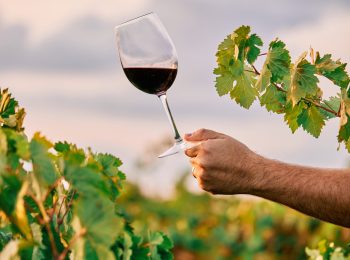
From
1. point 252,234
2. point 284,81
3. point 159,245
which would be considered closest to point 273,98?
point 284,81

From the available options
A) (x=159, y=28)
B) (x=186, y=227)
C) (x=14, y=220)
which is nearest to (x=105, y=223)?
(x=14, y=220)

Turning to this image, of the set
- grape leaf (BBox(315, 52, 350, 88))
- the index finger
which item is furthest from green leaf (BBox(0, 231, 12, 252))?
grape leaf (BBox(315, 52, 350, 88))

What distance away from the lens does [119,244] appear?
2.97 metres

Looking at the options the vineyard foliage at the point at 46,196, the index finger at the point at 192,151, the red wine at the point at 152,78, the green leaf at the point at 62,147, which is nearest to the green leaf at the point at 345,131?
the index finger at the point at 192,151

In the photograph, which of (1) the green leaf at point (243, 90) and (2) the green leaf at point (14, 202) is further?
(1) the green leaf at point (243, 90)

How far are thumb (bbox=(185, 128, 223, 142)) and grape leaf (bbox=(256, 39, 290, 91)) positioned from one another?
1.48 feet

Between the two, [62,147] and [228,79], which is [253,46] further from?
[62,147]

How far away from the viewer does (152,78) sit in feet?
12.7

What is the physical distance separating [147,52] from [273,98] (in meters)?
0.69

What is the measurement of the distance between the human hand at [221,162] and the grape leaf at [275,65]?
1.54 feet

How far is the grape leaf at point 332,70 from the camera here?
3627 millimetres

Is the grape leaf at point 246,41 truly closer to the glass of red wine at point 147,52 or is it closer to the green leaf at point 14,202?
the glass of red wine at point 147,52

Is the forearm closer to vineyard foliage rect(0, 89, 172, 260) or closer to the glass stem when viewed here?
the glass stem

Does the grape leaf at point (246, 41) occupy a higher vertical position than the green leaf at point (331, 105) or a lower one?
higher
